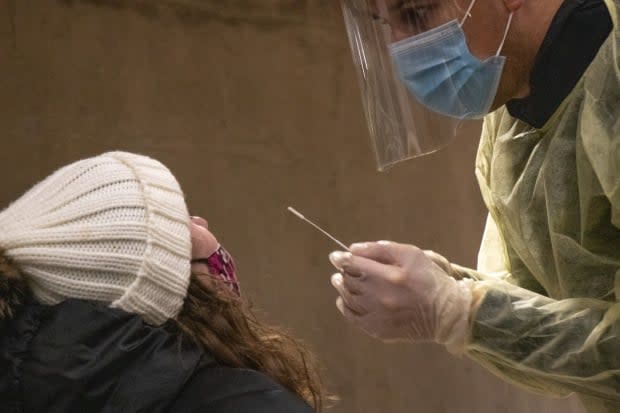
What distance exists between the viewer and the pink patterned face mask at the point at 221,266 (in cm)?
154

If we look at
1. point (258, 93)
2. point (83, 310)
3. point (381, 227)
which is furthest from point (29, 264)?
point (381, 227)

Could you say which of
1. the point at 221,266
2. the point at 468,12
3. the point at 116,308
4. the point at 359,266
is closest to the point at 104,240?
the point at 116,308

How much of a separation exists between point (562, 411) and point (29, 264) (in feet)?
9.31

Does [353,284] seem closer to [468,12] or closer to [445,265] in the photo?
[445,265]

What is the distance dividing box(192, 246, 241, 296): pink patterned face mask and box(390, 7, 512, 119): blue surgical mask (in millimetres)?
535

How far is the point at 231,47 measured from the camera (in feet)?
10.1

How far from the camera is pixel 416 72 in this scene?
175 cm

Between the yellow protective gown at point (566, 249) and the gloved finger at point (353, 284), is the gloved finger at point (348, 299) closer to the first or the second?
the gloved finger at point (353, 284)

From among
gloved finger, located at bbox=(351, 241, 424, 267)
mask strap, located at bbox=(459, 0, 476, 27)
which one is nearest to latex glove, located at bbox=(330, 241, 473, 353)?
gloved finger, located at bbox=(351, 241, 424, 267)

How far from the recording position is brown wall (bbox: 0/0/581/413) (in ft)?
8.75

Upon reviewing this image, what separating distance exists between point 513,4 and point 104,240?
33.5 inches

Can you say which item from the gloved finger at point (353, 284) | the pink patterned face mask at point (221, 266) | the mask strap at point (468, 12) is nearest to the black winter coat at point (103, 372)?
the pink patterned face mask at point (221, 266)

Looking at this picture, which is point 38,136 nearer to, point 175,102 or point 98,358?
point 175,102

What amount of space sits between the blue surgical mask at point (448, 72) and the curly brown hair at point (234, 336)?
58 centimetres
